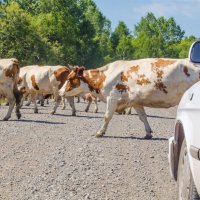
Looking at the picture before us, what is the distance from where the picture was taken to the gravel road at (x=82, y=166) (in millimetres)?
8148

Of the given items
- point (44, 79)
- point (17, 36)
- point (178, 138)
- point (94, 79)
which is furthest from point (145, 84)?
point (17, 36)

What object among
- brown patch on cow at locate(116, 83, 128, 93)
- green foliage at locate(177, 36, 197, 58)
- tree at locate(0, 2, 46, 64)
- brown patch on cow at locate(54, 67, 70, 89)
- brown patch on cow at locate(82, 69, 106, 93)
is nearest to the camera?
brown patch on cow at locate(116, 83, 128, 93)

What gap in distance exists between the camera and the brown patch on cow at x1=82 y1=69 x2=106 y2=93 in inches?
666

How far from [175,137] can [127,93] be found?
9435mm

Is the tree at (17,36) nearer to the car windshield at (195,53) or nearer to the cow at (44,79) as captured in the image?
the cow at (44,79)

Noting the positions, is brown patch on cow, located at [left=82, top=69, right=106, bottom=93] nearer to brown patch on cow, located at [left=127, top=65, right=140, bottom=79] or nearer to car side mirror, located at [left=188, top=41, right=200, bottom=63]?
brown patch on cow, located at [left=127, top=65, right=140, bottom=79]

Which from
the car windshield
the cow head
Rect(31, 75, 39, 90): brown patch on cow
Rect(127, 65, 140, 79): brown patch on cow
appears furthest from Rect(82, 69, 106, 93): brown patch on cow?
the car windshield

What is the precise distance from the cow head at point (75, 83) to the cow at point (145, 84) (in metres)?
1.26

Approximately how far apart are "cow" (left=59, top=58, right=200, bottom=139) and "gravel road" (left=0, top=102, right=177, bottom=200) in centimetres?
81

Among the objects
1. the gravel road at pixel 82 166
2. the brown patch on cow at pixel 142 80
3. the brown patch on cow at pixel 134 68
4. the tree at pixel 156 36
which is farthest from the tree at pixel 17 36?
the tree at pixel 156 36

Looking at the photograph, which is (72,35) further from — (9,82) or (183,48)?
(183,48)

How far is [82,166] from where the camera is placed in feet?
33.7

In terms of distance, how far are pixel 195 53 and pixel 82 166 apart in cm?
483

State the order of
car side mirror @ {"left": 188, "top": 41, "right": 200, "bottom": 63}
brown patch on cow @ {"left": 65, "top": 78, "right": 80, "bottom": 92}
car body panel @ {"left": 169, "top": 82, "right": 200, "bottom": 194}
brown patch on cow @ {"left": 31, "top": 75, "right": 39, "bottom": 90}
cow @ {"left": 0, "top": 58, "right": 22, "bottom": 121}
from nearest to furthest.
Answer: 1. car body panel @ {"left": 169, "top": 82, "right": 200, "bottom": 194}
2. car side mirror @ {"left": 188, "top": 41, "right": 200, "bottom": 63}
3. brown patch on cow @ {"left": 65, "top": 78, "right": 80, "bottom": 92}
4. cow @ {"left": 0, "top": 58, "right": 22, "bottom": 121}
5. brown patch on cow @ {"left": 31, "top": 75, "right": 39, "bottom": 90}
